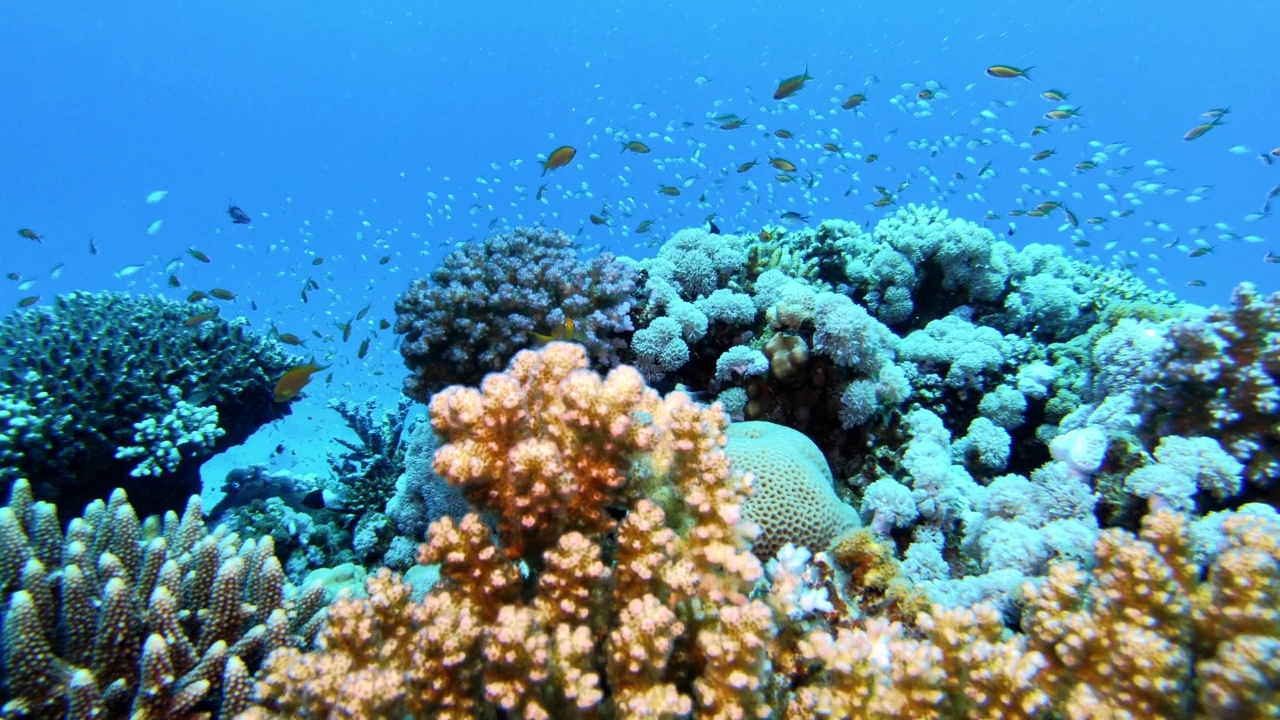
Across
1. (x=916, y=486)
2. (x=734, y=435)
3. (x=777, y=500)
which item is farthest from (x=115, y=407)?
(x=916, y=486)

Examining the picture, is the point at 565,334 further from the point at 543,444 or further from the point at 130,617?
the point at 130,617

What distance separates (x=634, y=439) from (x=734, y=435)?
7.74 ft

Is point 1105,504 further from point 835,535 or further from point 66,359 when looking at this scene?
point 66,359

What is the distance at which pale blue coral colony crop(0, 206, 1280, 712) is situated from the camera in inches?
151

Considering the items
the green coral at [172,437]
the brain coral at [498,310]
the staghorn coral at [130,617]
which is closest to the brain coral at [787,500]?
the brain coral at [498,310]

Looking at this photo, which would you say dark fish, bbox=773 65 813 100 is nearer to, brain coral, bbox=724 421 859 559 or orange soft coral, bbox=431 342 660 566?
brain coral, bbox=724 421 859 559

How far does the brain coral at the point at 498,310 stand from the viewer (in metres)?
5.96

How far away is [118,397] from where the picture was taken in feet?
22.1

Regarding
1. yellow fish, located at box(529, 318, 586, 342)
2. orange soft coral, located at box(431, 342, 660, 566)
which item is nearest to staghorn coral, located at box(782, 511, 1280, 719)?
orange soft coral, located at box(431, 342, 660, 566)

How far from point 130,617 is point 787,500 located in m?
3.67

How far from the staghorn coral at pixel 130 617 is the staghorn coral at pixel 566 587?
51cm

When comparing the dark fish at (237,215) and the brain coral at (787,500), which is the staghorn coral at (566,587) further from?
the dark fish at (237,215)

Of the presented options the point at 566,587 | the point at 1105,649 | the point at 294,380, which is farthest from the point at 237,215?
the point at 1105,649

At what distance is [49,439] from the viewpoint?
6.08m
